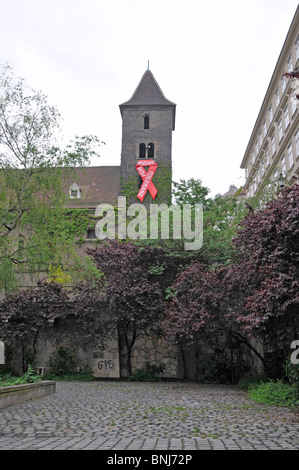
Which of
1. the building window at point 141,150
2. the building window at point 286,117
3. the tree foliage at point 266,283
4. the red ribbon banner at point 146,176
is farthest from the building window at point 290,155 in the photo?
the tree foliage at point 266,283

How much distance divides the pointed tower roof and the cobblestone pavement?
31283 mm

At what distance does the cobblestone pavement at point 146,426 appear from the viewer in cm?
537

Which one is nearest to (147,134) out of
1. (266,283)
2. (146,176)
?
(146,176)

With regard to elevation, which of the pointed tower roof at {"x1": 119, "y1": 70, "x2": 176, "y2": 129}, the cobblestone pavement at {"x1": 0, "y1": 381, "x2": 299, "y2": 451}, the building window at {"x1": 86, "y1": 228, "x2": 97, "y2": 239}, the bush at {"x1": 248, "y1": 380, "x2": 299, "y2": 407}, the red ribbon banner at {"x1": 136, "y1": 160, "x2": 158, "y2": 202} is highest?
the pointed tower roof at {"x1": 119, "y1": 70, "x2": 176, "y2": 129}

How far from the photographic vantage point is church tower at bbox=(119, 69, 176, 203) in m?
35.5

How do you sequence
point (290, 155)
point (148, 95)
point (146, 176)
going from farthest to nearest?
point (148, 95) → point (146, 176) → point (290, 155)

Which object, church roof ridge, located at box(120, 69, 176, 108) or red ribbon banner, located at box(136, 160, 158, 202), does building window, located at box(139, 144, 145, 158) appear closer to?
red ribbon banner, located at box(136, 160, 158, 202)

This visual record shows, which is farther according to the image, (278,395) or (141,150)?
(141,150)

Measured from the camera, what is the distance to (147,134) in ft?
122

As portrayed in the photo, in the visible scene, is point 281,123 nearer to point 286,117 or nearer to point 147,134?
point 286,117

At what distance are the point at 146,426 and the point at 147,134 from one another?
3221 centimetres

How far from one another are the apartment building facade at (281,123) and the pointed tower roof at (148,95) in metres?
8.11

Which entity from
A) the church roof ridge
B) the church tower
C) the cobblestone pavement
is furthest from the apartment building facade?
the cobblestone pavement

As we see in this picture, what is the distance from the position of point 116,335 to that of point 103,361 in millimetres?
1412
